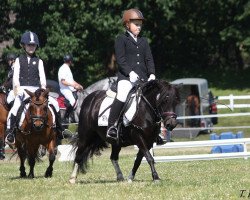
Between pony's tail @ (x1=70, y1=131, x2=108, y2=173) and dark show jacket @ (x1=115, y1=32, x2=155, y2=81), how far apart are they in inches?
63.8

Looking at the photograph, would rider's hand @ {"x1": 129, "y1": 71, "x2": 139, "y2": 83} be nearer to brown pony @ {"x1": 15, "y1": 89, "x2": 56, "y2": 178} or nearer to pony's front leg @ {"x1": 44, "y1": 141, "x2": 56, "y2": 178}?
brown pony @ {"x1": 15, "y1": 89, "x2": 56, "y2": 178}

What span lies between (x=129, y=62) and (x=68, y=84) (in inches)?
495

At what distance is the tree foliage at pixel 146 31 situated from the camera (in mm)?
40456

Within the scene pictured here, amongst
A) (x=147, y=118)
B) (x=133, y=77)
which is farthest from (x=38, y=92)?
(x=147, y=118)

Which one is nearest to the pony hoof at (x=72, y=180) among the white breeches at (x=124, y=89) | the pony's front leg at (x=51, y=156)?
the pony's front leg at (x=51, y=156)

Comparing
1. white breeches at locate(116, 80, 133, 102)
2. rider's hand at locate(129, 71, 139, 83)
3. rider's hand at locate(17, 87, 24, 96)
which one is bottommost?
rider's hand at locate(17, 87, 24, 96)

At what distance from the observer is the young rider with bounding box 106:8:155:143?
1434cm

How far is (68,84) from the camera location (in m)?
26.9

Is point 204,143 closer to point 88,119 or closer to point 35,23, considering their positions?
point 88,119

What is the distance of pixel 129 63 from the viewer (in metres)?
14.5

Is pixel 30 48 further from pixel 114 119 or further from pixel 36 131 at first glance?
pixel 114 119

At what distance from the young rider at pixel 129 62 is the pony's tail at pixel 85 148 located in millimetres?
885

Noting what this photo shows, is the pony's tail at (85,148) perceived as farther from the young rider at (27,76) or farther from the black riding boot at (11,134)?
the black riding boot at (11,134)

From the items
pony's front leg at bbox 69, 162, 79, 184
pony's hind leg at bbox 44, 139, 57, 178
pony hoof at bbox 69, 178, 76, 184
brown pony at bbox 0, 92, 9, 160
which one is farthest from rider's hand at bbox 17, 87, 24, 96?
brown pony at bbox 0, 92, 9, 160
